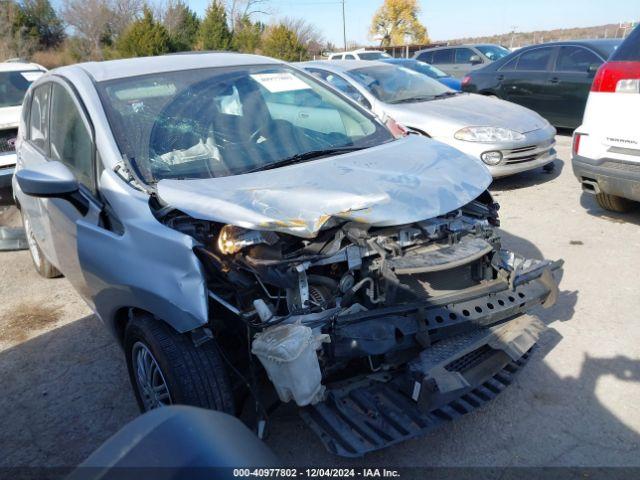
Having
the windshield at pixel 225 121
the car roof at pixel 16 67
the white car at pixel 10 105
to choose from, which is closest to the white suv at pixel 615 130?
the windshield at pixel 225 121

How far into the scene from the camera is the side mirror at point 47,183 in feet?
8.80

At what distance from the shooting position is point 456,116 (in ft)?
22.2

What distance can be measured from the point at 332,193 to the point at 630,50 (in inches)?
143

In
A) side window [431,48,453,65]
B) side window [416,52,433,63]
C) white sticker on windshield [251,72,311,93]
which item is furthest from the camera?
side window [416,52,433,63]

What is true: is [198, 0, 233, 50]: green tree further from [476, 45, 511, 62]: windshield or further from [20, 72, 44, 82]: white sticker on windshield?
[20, 72, 44, 82]: white sticker on windshield

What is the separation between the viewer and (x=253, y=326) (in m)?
2.35

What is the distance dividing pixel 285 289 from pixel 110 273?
97cm

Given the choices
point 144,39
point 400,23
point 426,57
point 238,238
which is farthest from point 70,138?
point 400,23

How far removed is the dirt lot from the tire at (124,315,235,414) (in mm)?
358

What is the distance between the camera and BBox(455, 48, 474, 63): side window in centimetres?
1503

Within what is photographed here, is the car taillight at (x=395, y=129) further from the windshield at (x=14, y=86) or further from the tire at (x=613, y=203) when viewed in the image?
the windshield at (x=14, y=86)

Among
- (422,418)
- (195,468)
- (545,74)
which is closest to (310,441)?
(422,418)

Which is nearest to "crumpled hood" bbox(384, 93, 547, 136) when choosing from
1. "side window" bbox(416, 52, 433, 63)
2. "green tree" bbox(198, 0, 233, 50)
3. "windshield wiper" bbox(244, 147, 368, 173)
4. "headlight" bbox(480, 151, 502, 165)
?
"headlight" bbox(480, 151, 502, 165)

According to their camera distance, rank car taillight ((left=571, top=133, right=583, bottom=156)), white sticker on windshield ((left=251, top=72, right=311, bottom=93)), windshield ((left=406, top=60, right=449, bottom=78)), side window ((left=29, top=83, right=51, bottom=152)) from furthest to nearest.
→ windshield ((left=406, top=60, right=449, bottom=78)) → car taillight ((left=571, top=133, right=583, bottom=156)) → side window ((left=29, top=83, right=51, bottom=152)) → white sticker on windshield ((left=251, top=72, right=311, bottom=93))
